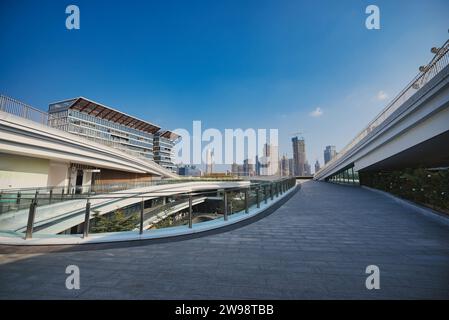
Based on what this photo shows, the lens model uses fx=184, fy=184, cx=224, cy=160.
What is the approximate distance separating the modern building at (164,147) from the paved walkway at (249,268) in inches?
3281

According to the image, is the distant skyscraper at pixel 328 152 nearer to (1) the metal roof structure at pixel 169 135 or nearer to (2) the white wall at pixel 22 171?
(1) the metal roof structure at pixel 169 135

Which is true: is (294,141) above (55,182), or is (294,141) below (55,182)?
above

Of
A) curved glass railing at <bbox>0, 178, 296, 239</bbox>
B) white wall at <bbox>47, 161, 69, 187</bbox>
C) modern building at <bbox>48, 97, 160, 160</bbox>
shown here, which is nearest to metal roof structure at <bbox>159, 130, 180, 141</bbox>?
modern building at <bbox>48, 97, 160, 160</bbox>

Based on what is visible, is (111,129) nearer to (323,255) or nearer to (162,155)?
(162,155)

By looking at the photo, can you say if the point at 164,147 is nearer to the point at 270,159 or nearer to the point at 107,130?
the point at 107,130

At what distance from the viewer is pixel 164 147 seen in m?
86.8

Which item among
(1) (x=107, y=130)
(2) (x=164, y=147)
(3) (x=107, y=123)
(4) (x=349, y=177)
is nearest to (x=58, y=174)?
(4) (x=349, y=177)

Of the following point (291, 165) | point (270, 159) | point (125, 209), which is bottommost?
point (125, 209)

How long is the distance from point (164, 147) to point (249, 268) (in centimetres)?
8903

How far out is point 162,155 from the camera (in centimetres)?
8462

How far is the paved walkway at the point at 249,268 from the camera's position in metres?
2.28

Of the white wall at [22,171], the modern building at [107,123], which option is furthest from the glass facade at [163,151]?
the white wall at [22,171]

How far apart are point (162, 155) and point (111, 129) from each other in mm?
27560
